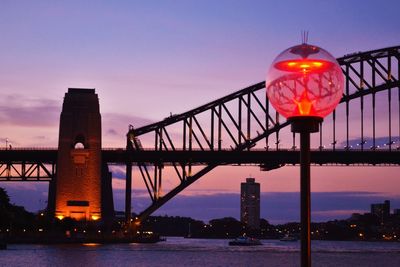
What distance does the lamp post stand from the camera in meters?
5.50

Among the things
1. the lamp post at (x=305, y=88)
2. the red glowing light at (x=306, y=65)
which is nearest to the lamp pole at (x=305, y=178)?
the lamp post at (x=305, y=88)

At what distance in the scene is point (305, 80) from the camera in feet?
18.0

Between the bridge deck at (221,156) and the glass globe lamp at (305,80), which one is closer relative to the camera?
the glass globe lamp at (305,80)

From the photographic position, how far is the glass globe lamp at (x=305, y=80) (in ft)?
18.0

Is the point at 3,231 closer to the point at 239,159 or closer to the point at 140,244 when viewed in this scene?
the point at 140,244

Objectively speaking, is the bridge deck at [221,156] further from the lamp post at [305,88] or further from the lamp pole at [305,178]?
the lamp post at [305,88]

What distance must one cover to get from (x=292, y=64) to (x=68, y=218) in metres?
77.8

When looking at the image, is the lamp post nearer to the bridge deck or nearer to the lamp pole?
the lamp pole

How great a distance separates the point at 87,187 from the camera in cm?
8244

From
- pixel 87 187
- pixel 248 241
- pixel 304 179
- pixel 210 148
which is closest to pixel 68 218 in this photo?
pixel 87 187

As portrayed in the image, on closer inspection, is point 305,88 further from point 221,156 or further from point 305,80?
point 221,156

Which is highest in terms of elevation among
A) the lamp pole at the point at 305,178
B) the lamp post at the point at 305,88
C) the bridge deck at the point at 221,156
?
the bridge deck at the point at 221,156

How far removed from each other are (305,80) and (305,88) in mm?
48

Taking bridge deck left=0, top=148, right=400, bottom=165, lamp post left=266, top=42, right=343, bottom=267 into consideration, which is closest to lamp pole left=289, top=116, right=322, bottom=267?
lamp post left=266, top=42, right=343, bottom=267
